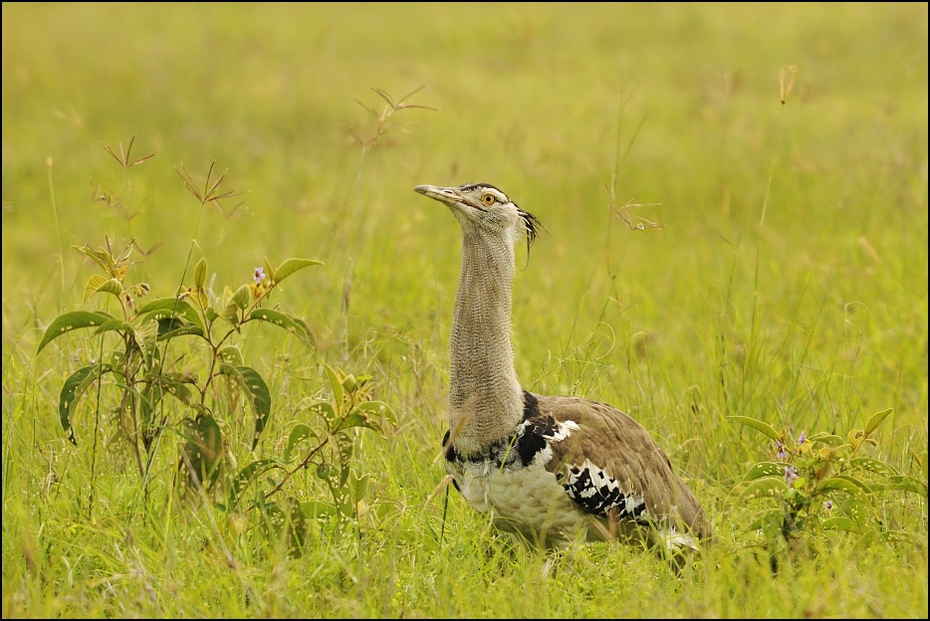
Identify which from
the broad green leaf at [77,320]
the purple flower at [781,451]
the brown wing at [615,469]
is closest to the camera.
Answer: the broad green leaf at [77,320]

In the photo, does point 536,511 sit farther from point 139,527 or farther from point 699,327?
point 699,327

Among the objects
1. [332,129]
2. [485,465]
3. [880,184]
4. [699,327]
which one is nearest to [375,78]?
[332,129]

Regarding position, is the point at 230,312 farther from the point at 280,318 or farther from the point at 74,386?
the point at 74,386

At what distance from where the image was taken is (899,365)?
507cm

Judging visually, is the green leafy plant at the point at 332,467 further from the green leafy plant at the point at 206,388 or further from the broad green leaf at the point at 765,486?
the broad green leaf at the point at 765,486

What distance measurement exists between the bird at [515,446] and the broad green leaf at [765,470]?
0.82ft

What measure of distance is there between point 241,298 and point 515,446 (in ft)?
2.73

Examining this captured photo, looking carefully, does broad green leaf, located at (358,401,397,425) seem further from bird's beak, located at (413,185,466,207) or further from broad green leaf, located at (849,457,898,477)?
broad green leaf, located at (849,457,898,477)

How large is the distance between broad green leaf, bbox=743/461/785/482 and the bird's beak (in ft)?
3.38

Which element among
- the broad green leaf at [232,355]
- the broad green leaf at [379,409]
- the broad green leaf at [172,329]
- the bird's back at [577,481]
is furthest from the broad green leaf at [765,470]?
the broad green leaf at [172,329]

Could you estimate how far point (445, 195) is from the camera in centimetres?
320

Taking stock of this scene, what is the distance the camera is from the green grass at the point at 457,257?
2.96 m

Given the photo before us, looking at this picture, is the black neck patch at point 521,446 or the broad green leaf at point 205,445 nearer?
the broad green leaf at point 205,445

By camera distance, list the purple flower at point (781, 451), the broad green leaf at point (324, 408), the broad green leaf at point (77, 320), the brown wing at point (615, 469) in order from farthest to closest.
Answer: the brown wing at point (615, 469) → the purple flower at point (781, 451) → the broad green leaf at point (324, 408) → the broad green leaf at point (77, 320)
